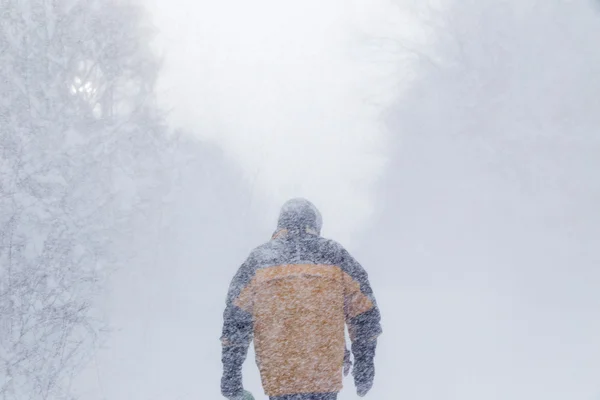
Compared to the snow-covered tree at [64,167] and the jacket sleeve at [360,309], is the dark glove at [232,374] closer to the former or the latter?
the jacket sleeve at [360,309]

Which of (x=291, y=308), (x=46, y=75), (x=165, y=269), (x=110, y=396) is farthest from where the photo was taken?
(x=165, y=269)

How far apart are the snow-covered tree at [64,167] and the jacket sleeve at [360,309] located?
329 cm

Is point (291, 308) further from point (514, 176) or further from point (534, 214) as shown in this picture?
point (534, 214)

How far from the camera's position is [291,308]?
8.73 ft

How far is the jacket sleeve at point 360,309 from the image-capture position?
9.09 feet

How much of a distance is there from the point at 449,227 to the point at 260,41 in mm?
26373

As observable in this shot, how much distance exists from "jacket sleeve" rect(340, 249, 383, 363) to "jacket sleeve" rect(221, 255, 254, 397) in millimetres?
376

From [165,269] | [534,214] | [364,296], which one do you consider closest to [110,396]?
[165,269]

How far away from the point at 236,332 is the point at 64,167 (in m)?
9.87

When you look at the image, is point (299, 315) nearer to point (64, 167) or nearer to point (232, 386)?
point (232, 386)

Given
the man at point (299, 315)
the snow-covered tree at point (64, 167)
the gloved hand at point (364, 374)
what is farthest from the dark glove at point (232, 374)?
the snow-covered tree at point (64, 167)

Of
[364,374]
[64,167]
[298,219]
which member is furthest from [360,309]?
[64,167]

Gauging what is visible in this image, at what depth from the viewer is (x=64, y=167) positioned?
466 inches

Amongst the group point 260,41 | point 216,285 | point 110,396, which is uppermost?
point 260,41
